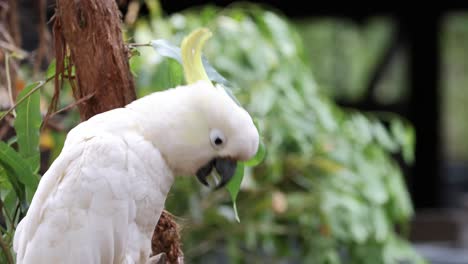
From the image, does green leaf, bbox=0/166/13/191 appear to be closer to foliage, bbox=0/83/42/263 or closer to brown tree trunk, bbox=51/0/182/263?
foliage, bbox=0/83/42/263

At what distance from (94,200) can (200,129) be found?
0.17 m

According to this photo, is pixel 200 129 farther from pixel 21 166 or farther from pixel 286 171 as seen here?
pixel 286 171

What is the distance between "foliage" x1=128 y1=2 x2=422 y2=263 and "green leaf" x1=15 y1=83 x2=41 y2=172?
904 mm

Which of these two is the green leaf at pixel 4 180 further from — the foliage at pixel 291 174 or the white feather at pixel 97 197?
the foliage at pixel 291 174

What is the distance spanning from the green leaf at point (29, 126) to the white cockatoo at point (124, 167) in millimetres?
198

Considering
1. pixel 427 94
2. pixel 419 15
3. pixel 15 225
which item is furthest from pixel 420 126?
pixel 15 225

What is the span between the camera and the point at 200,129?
997mm

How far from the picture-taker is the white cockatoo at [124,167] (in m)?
0.98

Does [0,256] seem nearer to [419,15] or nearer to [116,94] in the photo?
[116,94]

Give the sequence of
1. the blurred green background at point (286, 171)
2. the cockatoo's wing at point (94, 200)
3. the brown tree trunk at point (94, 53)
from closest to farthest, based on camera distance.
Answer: the cockatoo's wing at point (94, 200)
the brown tree trunk at point (94, 53)
the blurred green background at point (286, 171)

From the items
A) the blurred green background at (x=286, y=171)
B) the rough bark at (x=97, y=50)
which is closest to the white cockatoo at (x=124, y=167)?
the rough bark at (x=97, y=50)

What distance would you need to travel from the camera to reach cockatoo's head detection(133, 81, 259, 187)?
3.25 ft

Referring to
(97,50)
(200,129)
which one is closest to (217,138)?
(200,129)

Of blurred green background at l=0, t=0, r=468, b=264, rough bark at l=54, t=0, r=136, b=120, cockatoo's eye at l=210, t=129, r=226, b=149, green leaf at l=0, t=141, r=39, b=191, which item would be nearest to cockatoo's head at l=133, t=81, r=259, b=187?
cockatoo's eye at l=210, t=129, r=226, b=149
